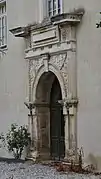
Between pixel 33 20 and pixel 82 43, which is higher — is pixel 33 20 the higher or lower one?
the higher one

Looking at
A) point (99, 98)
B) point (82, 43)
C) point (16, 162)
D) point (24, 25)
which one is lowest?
point (16, 162)

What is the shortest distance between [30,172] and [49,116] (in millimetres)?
3351

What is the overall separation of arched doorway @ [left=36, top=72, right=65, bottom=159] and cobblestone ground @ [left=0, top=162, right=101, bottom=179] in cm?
111

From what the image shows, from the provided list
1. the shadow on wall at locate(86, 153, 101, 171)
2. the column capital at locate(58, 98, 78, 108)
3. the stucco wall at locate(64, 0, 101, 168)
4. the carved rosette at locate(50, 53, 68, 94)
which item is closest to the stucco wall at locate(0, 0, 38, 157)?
the carved rosette at locate(50, 53, 68, 94)

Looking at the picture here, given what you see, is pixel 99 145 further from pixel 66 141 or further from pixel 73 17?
Answer: pixel 73 17

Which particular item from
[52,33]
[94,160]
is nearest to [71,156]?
[94,160]

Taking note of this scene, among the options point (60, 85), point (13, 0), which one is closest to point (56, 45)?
point (60, 85)

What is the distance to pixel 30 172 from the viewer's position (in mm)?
14000

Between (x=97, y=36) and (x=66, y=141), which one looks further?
(x=66, y=141)

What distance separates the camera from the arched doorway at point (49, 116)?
16.5m

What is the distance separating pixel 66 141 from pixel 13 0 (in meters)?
6.00

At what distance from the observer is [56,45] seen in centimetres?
1541

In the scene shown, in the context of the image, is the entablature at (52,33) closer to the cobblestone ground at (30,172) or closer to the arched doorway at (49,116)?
the arched doorway at (49,116)

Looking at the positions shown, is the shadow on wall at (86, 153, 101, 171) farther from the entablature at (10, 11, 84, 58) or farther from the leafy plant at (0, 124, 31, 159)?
the leafy plant at (0, 124, 31, 159)
